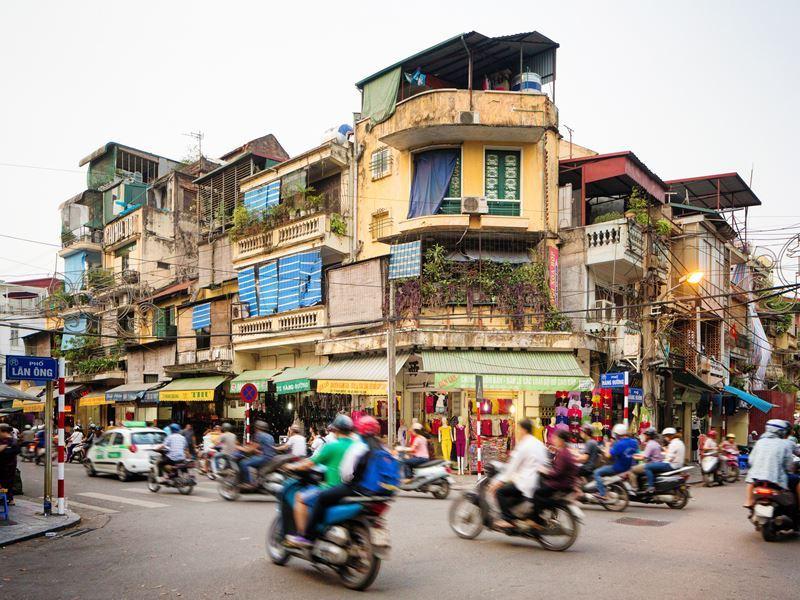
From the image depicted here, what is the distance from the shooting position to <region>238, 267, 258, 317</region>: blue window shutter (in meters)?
27.3

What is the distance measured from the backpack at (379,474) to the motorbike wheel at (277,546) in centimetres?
121

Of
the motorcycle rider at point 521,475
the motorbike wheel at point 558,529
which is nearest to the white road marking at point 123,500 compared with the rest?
the motorcycle rider at point 521,475

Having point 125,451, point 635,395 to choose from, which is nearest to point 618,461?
point 635,395

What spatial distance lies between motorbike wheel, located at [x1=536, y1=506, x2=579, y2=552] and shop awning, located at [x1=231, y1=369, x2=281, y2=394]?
18.1 metres

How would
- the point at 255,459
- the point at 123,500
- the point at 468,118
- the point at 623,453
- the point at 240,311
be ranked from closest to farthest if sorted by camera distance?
the point at 623,453 → the point at 255,459 → the point at 123,500 → the point at 468,118 → the point at 240,311

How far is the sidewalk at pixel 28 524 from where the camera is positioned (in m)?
9.99

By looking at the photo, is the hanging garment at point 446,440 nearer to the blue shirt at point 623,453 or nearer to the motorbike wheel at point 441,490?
the motorbike wheel at point 441,490

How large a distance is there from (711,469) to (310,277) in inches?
552

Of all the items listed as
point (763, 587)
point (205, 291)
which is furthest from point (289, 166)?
point (763, 587)

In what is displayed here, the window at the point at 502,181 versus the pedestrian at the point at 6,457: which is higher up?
the window at the point at 502,181

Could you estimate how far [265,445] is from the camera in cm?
1476

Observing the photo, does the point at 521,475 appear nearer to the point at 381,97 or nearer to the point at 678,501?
the point at 678,501

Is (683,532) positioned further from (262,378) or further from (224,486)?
(262,378)

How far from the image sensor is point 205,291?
31.1 m
